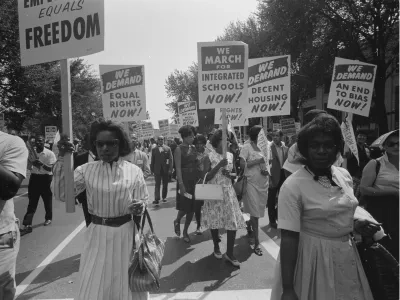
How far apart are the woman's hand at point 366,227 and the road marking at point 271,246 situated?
11.6 ft

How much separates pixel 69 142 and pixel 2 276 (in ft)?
3.88

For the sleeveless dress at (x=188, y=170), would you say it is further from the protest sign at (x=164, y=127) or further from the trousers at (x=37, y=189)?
the protest sign at (x=164, y=127)

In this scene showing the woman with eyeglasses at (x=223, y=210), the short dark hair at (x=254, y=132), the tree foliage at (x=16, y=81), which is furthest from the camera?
the tree foliage at (x=16, y=81)

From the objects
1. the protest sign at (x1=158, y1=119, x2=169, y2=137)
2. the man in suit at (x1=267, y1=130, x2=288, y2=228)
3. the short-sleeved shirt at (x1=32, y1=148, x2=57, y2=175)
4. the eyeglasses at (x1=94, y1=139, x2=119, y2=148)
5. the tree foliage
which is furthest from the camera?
the tree foliage

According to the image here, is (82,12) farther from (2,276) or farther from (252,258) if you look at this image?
(252,258)

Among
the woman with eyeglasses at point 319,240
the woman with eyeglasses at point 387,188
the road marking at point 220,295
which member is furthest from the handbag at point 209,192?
the woman with eyeglasses at point 319,240

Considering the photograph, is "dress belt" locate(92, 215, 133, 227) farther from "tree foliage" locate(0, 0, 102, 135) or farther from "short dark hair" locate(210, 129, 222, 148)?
"tree foliage" locate(0, 0, 102, 135)

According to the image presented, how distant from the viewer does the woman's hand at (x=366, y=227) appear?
87.2 inches

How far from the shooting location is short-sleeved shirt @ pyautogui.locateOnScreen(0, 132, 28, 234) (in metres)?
2.64

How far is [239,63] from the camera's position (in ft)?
19.0

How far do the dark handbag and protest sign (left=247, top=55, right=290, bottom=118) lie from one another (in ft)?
17.8

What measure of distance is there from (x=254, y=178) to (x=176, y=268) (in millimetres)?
1920

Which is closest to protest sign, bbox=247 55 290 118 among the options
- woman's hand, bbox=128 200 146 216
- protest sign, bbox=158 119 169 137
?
woman's hand, bbox=128 200 146 216

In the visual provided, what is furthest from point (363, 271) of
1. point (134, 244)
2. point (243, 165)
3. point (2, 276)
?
point (243, 165)
